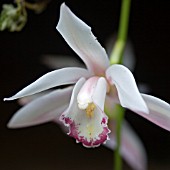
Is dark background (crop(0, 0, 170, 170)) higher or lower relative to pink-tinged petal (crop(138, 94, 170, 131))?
higher

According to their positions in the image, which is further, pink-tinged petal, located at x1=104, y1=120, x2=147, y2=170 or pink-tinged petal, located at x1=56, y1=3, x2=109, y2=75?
pink-tinged petal, located at x1=104, y1=120, x2=147, y2=170

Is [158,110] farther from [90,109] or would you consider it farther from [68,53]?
[68,53]

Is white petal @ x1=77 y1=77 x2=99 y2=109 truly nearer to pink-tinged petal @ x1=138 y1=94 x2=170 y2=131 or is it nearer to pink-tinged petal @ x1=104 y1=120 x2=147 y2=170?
pink-tinged petal @ x1=138 y1=94 x2=170 y2=131

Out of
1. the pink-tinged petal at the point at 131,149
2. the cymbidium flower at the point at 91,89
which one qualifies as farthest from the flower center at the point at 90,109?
the pink-tinged petal at the point at 131,149

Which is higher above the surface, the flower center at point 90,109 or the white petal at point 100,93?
the white petal at point 100,93

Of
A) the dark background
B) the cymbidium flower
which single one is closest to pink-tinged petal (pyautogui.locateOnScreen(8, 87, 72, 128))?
the cymbidium flower

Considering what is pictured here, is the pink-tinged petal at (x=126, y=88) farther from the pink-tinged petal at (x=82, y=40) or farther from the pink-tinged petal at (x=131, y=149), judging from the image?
the pink-tinged petal at (x=131, y=149)

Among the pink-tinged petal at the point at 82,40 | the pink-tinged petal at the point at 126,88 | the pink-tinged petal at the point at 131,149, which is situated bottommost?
the pink-tinged petal at the point at 131,149

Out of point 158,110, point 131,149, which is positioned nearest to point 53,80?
point 158,110
